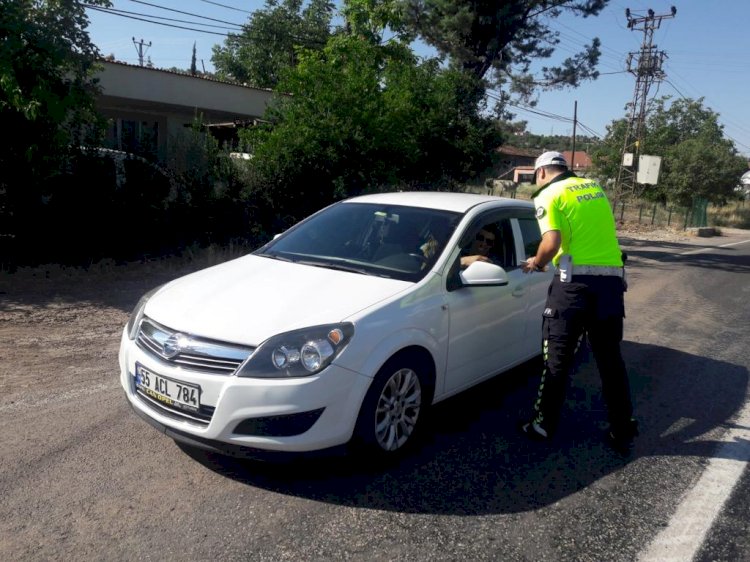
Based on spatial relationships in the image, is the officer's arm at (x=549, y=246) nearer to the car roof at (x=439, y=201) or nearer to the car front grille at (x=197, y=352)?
the car roof at (x=439, y=201)

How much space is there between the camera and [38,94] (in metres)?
7.56

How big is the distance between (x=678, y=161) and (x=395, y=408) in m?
36.4

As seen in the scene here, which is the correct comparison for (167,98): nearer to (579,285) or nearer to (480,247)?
(480,247)

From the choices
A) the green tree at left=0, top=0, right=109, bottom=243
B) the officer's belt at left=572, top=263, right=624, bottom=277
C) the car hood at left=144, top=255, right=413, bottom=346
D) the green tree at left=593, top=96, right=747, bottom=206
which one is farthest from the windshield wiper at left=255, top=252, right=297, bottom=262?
the green tree at left=593, top=96, right=747, bottom=206

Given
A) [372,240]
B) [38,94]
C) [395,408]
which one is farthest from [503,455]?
[38,94]

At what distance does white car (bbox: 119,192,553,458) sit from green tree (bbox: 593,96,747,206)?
3313 cm

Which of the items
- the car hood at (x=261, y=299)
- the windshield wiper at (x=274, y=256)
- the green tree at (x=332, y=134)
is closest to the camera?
the car hood at (x=261, y=299)

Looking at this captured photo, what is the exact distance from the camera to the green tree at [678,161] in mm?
35219

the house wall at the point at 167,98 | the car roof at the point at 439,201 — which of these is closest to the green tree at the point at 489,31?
the house wall at the point at 167,98

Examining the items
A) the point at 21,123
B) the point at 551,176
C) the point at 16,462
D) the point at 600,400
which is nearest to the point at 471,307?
the point at 551,176

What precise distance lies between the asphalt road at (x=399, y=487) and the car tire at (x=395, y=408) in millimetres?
148

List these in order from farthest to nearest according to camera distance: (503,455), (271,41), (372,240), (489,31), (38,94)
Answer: (271,41), (489,31), (38,94), (372,240), (503,455)

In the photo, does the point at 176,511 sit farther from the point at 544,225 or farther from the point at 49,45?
the point at 49,45

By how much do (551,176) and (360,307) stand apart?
63.1 inches
